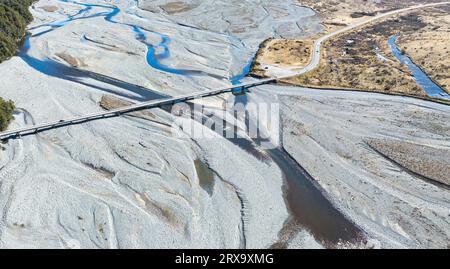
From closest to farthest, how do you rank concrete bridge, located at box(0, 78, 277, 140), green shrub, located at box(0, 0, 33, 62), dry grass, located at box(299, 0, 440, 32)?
concrete bridge, located at box(0, 78, 277, 140) < green shrub, located at box(0, 0, 33, 62) < dry grass, located at box(299, 0, 440, 32)

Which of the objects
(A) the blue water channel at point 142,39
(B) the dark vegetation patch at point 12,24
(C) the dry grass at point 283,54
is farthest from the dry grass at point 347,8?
(B) the dark vegetation patch at point 12,24

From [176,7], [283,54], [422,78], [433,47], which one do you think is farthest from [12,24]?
[433,47]

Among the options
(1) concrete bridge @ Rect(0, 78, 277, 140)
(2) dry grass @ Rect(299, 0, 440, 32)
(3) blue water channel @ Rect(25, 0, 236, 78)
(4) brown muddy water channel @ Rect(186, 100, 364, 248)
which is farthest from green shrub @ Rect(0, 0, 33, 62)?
(2) dry grass @ Rect(299, 0, 440, 32)

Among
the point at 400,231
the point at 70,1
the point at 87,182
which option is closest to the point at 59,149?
Answer: the point at 87,182

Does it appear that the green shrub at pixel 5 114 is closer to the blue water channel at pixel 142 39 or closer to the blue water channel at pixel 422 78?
the blue water channel at pixel 142 39

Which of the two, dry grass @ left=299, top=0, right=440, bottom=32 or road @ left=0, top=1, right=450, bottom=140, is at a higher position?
dry grass @ left=299, top=0, right=440, bottom=32

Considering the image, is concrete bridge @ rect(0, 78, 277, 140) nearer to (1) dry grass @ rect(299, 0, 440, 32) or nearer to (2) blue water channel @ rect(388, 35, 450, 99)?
(2) blue water channel @ rect(388, 35, 450, 99)
